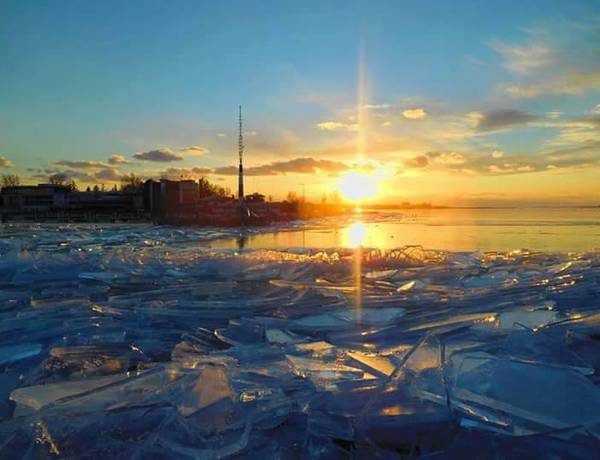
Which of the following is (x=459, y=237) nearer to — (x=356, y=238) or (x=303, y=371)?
(x=356, y=238)

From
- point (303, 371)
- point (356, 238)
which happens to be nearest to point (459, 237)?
point (356, 238)

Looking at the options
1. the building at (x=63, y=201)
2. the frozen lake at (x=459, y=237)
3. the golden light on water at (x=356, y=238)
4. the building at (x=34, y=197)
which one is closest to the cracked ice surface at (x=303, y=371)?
the frozen lake at (x=459, y=237)

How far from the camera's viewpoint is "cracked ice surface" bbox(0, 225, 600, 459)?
193 centimetres

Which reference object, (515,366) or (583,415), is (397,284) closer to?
(515,366)

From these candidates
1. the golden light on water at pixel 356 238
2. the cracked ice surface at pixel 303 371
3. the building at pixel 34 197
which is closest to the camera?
the cracked ice surface at pixel 303 371

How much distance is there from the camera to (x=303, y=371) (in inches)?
103

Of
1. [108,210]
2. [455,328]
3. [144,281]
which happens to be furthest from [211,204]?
[455,328]

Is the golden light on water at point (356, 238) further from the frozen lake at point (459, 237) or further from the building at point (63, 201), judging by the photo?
the building at point (63, 201)

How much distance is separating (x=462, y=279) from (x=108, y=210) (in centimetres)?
5886

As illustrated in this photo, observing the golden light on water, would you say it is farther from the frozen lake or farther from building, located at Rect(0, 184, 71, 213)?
building, located at Rect(0, 184, 71, 213)

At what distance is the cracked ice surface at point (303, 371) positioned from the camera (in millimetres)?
1930

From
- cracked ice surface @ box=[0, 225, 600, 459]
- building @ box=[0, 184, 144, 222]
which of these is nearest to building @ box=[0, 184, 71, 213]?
building @ box=[0, 184, 144, 222]

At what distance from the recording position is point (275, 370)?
2.64 m

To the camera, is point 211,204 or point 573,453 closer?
point 573,453
